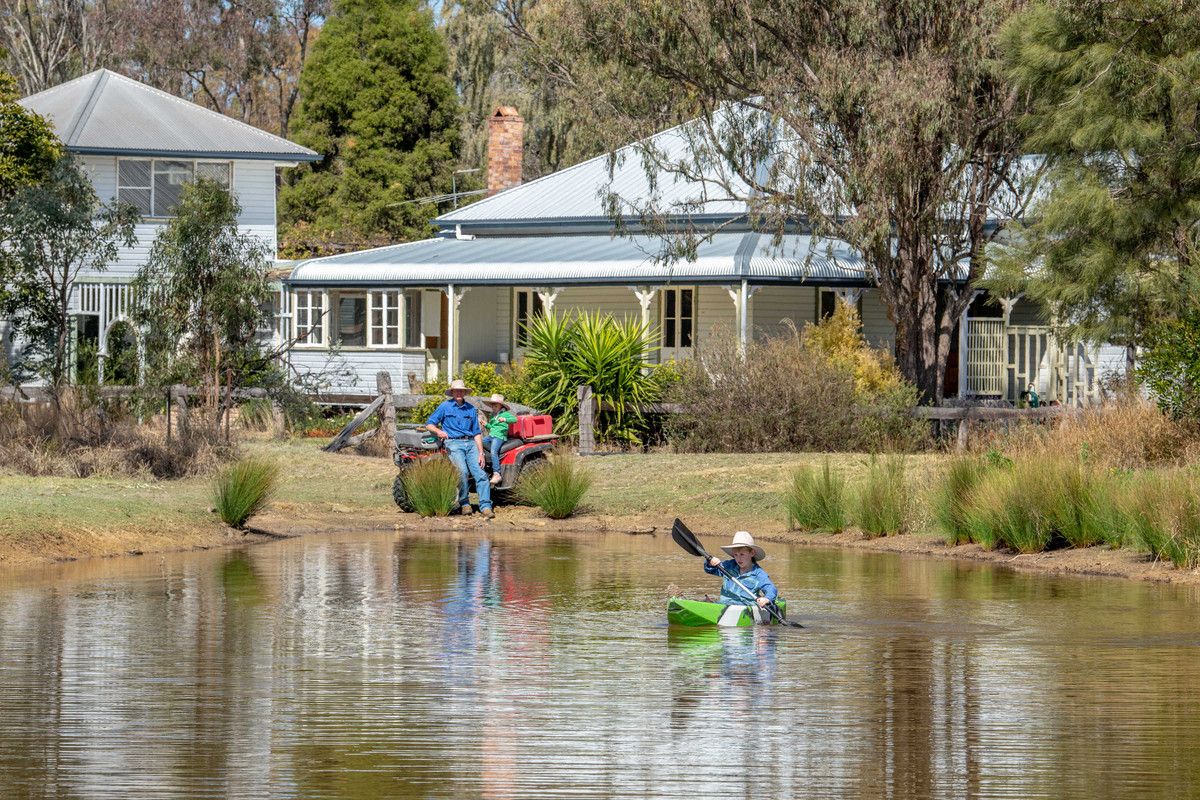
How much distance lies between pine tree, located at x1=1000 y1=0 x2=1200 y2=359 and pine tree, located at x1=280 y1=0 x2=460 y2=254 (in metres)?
30.9

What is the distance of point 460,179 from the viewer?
60.8 metres

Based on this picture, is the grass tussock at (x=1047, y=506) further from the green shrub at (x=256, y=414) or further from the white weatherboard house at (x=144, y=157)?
the white weatherboard house at (x=144, y=157)

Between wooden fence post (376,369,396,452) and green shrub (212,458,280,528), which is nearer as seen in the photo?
green shrub (212,458,280,528)

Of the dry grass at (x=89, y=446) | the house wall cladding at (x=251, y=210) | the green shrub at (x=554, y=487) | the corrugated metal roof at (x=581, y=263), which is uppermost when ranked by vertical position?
the house wall cladding at (x=251, y=210)

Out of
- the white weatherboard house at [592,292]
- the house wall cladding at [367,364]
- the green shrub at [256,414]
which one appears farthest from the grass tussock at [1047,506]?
the house wall cladding at [367,364]

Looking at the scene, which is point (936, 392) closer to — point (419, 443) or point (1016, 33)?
point (1016, 33)

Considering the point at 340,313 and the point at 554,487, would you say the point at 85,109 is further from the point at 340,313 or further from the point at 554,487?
the point at 554,487

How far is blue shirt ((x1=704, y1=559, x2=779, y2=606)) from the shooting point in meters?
14.5

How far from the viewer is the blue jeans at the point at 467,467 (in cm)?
2306

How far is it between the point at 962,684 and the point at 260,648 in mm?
4709

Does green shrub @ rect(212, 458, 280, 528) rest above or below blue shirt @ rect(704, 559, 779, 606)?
above

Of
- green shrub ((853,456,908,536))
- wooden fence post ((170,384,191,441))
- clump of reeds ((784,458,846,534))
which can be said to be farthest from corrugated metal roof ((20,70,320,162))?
green shrub ((853,456,908,536))

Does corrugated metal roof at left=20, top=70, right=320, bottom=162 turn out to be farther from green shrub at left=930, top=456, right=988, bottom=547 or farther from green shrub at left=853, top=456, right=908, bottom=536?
green shrub at left=930, top=456, right=988, bottom=547

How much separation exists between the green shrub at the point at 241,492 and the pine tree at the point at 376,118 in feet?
117
